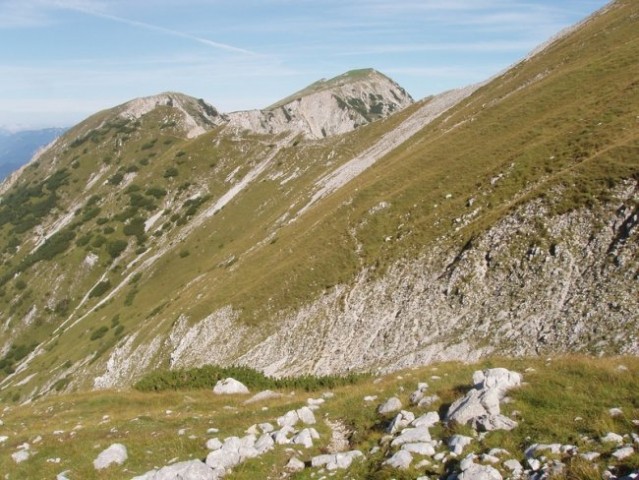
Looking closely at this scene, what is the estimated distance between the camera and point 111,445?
18109 millimetres

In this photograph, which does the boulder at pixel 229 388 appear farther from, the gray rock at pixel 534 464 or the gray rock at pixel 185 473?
the gray rock at pixel 534 464

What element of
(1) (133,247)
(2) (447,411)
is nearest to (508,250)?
(2) (447,411)

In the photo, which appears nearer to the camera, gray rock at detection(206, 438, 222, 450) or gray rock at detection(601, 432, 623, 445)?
gray rock at detection(601, 432, 623, 445)

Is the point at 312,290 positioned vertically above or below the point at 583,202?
below

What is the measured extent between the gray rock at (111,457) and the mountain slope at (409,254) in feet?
77.5

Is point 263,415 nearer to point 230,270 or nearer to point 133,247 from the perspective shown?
point 230,270

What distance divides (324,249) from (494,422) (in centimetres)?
4263

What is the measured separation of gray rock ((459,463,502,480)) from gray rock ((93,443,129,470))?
1192cm

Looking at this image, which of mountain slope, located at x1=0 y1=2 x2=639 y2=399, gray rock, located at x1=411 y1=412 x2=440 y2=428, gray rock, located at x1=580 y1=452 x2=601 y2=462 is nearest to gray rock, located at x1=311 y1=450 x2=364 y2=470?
gray rock, located at x1=411 y1=412 x2=440 y2=428

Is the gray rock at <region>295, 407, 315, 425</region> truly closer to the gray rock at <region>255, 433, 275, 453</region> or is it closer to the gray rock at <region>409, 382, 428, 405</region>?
the gray rock at <region>255, 433, 275, 453</region>

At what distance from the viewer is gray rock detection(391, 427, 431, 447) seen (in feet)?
46.2

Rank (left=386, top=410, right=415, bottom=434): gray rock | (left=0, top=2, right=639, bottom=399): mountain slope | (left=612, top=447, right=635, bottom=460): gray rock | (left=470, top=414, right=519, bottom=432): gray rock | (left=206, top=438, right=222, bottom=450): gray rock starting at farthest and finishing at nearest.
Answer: (left=0, top=2, right=639, bottom=399): mountain slope
(left=206, top=438, right=222, bottom=450): gray rock
(left=386, top=410, right=415, bottom=434): gray rock
(left=470, top=414, right=519, bottom=432): gray rock
(left=612, top=447, right=635, bottom=460): gray rock

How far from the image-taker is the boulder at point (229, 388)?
1140 inches

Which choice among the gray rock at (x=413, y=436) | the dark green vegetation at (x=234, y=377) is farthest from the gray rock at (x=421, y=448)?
the dark green vegetation at (x=234, y=377)
